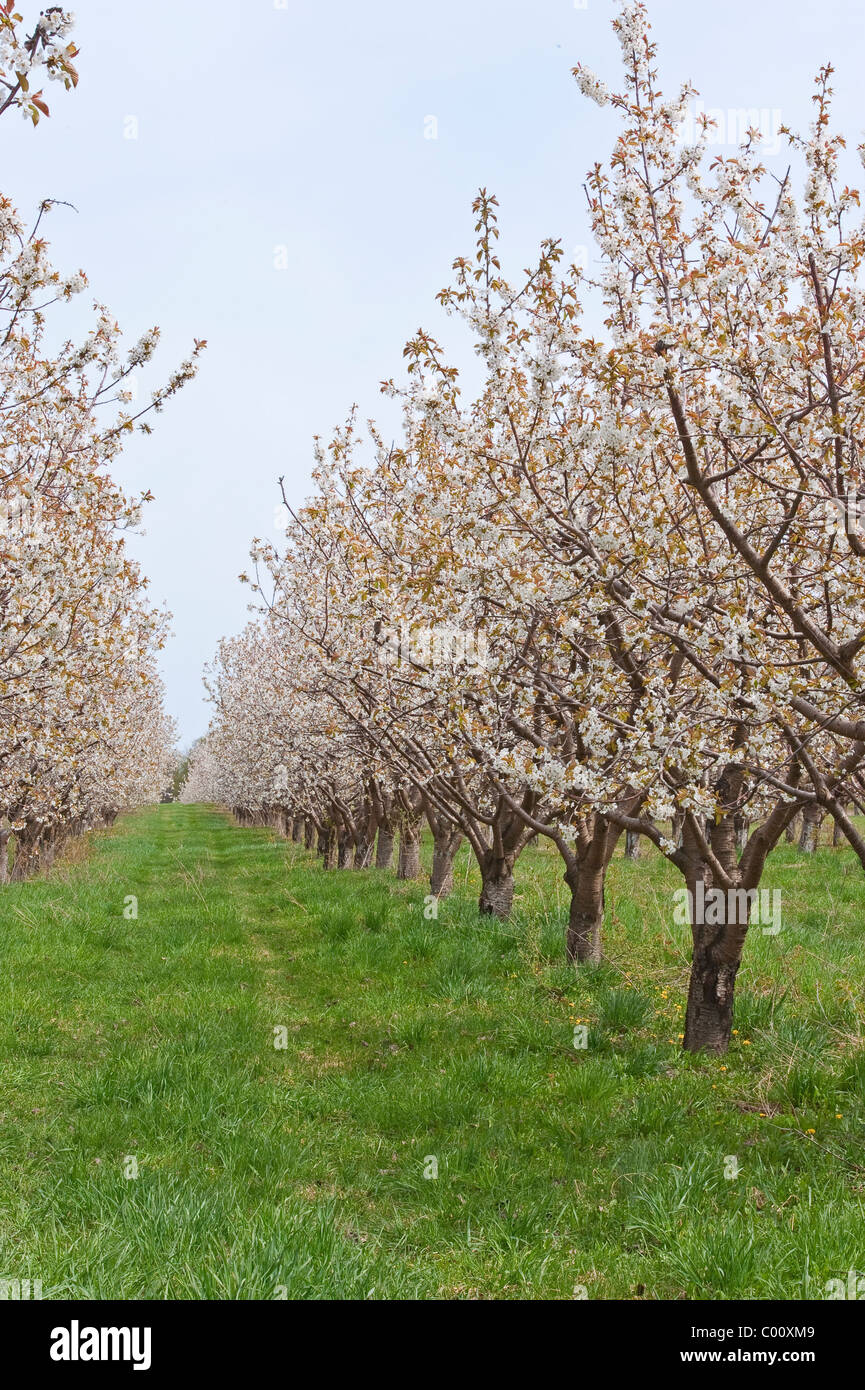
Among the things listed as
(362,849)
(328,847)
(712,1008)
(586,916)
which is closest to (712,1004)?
(712,1008)

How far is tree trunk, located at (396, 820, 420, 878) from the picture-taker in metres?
16.1

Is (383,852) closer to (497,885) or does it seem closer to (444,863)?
(444,863)

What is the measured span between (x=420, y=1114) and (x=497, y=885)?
Answer: 5179 mm

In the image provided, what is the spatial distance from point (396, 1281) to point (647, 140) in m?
5.80

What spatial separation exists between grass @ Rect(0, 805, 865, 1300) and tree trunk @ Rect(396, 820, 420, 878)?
476 centimetres

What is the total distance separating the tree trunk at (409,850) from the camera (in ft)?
52.8

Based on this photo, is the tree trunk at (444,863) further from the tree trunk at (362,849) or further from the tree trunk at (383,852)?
the tree trunk at (383,852)

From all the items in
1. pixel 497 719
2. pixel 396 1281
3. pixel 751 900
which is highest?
pixel 497 719

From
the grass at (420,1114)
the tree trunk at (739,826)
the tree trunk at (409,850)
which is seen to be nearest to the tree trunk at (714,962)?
the grass at (420,1114)

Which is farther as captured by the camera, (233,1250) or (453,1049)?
(453,1049)

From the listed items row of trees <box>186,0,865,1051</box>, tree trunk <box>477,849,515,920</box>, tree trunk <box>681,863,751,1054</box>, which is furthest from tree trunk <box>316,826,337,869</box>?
tree trunk <box>681,863,751,1054</box>
